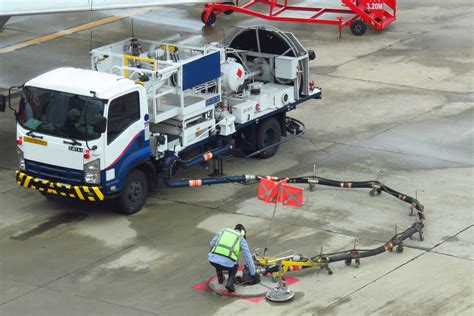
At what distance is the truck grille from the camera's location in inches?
658

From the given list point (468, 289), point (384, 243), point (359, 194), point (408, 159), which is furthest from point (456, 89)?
point (468, 289)

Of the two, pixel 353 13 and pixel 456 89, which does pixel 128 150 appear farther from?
pixel 353 13

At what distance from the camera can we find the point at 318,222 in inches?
664

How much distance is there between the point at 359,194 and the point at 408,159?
2.25 metres

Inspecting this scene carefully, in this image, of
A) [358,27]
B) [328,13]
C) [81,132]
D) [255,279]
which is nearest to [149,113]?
[81,132]

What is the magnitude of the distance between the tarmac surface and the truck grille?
770mm

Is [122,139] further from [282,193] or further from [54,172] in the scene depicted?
[282,193]

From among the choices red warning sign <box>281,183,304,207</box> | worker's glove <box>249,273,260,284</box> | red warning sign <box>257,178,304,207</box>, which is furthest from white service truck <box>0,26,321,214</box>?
worker's glove <box>249,273,260,284</box>

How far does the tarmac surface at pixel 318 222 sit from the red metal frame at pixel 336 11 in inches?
119

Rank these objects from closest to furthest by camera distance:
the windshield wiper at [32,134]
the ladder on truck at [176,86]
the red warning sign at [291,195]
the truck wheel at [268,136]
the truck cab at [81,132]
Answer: the red warning sign at [291,195]
the truck cab at [81,132]
the windshield wiper at [32,134]
the ladder on truck at [176,86]
the truck wheel at [268,136]

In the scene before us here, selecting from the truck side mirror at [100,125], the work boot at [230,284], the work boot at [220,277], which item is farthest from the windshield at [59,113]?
the work boot at [230,284]

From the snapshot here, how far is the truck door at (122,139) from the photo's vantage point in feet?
54.5

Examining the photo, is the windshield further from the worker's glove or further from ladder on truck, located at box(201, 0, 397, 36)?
ladder on truck, located at box(201, 0, 397, 36)

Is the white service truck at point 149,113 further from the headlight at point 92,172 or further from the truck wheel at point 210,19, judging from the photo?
the truck wheel at point 210,19
